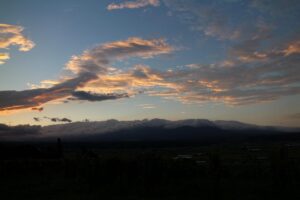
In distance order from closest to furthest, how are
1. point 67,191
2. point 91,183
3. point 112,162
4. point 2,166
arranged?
point 67,191 → point 91,183 → point 112,162 → point 2,166

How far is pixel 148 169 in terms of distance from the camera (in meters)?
36.3

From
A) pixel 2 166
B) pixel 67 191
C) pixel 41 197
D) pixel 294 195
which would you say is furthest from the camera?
pixel 2 166

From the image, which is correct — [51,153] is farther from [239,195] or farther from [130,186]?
[239,195]

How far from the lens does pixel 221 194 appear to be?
3117 cm

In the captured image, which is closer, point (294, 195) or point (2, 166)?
point (294, 195)

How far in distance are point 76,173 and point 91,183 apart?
38.2ft

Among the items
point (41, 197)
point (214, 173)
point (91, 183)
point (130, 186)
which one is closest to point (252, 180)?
point (214, 173)

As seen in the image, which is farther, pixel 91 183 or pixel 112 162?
pixel 112 162

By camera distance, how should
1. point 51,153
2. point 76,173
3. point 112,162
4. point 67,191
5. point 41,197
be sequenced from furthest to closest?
point 51,153, point 76,173, point 112,162, point 67,191, point 41,197

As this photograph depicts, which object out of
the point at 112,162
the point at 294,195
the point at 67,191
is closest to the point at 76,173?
the point at 112,162

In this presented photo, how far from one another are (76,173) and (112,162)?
924 centimetres

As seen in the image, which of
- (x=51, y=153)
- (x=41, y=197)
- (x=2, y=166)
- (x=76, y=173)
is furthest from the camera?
(x=51, y=153)

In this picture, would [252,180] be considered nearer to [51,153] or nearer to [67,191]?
[67,191]

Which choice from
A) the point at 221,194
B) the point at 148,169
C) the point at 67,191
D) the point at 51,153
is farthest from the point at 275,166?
the point at 51,153
